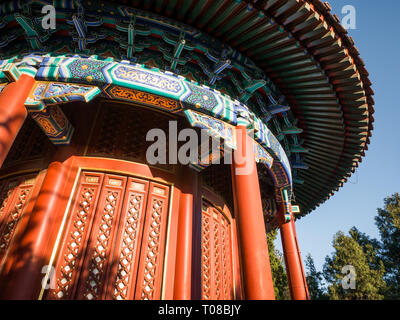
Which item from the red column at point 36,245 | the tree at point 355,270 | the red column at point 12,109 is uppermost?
the tree at point 355,270

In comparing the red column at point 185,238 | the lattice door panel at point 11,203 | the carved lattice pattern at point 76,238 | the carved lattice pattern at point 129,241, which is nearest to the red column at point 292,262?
the red column at point 185,238

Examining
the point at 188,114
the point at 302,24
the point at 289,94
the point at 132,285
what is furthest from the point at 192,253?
the point at 302,24

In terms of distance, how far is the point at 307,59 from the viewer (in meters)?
4.71

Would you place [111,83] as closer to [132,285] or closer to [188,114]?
[188,114]

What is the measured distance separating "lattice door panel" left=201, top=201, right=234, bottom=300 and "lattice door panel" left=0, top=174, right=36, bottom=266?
328cm

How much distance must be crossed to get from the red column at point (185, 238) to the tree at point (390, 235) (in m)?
22.2

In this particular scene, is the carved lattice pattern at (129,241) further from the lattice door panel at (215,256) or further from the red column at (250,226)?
the red column at (250,226)

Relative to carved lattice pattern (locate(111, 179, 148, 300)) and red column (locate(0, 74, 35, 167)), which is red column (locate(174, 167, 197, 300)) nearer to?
carved lattice pattern (locate(111, 179, 148, 300))

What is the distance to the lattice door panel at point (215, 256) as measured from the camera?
16.2 ft

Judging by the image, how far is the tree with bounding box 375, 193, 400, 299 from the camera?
20750 mm

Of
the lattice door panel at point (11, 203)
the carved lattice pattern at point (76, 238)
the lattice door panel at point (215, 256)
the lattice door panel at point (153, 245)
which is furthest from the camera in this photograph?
the lattice door panel at point (215, 256)

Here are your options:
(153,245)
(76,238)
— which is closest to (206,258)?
(153,245)

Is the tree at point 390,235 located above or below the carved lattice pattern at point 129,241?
above
